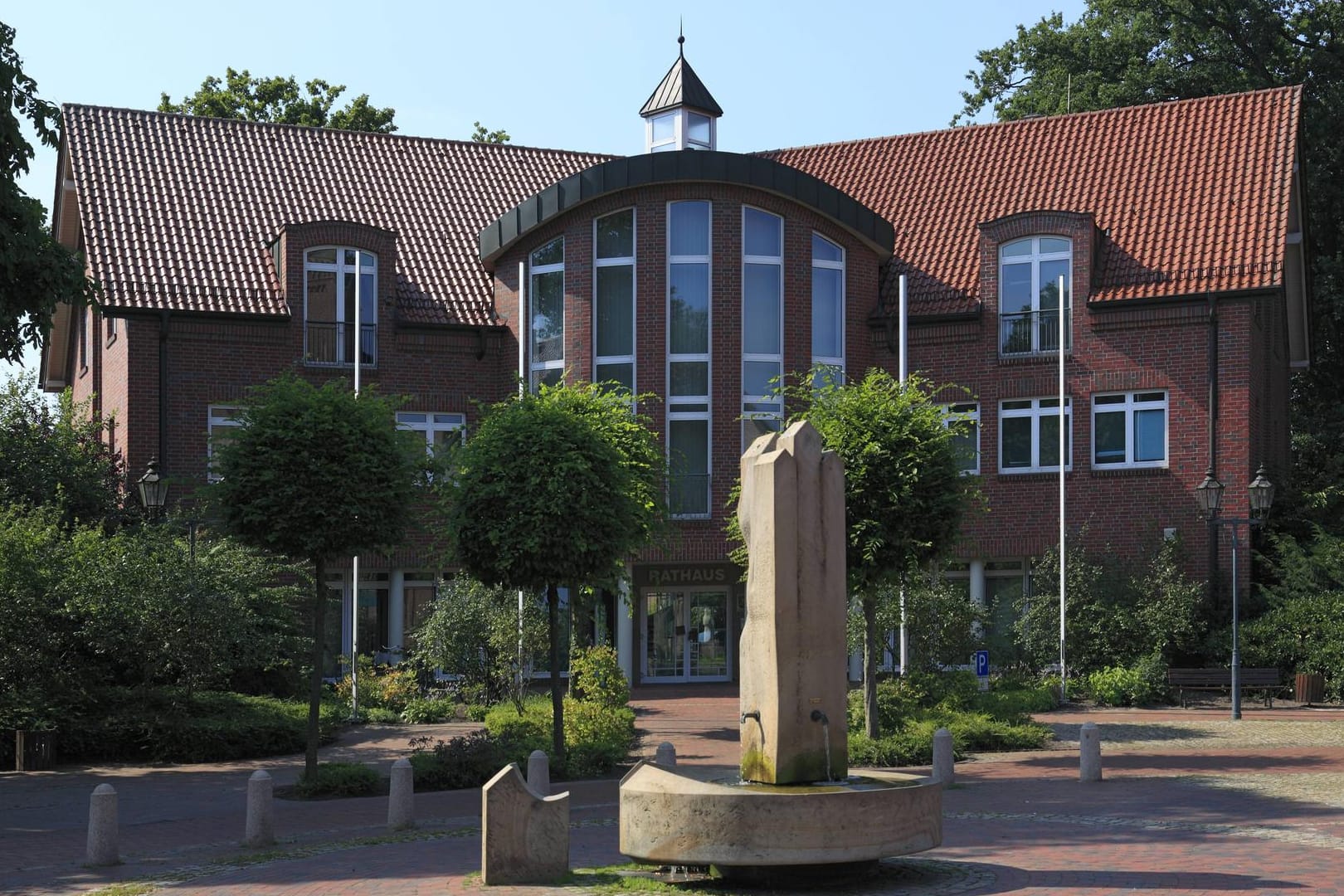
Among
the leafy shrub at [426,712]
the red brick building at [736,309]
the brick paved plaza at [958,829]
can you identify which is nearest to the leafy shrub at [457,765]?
the brick paved plaza at [958,829]

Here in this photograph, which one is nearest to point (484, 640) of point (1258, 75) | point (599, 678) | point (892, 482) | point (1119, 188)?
point (599, 678)

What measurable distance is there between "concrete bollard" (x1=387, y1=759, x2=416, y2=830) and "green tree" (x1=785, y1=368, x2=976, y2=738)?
6797 millimetres

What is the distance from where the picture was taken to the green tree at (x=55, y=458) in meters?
28.6

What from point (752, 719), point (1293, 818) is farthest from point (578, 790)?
point (1293, 818)

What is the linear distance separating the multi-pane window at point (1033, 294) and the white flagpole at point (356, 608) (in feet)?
41.2

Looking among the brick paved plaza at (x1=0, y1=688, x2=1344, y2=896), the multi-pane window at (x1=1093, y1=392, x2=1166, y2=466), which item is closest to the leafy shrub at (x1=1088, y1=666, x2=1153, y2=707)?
the brick paved plaza at (x1=0, y1=688, x2=1344, y2=896)

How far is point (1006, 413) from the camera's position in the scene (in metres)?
32.5

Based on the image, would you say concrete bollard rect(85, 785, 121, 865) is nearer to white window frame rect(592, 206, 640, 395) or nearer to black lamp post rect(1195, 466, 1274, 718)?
black lamp post rect(1195, 466, 1274, 718)

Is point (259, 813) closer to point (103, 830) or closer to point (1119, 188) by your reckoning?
point (103, 830)

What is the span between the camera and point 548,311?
33.0m

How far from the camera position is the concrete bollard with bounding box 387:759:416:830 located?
49.2ft

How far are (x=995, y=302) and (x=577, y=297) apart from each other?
829 cm

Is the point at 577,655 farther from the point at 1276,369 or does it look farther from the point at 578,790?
the point at 1276,369

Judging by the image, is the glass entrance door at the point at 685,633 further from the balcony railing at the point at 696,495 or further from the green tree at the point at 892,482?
the green tree at the point at 892,482
